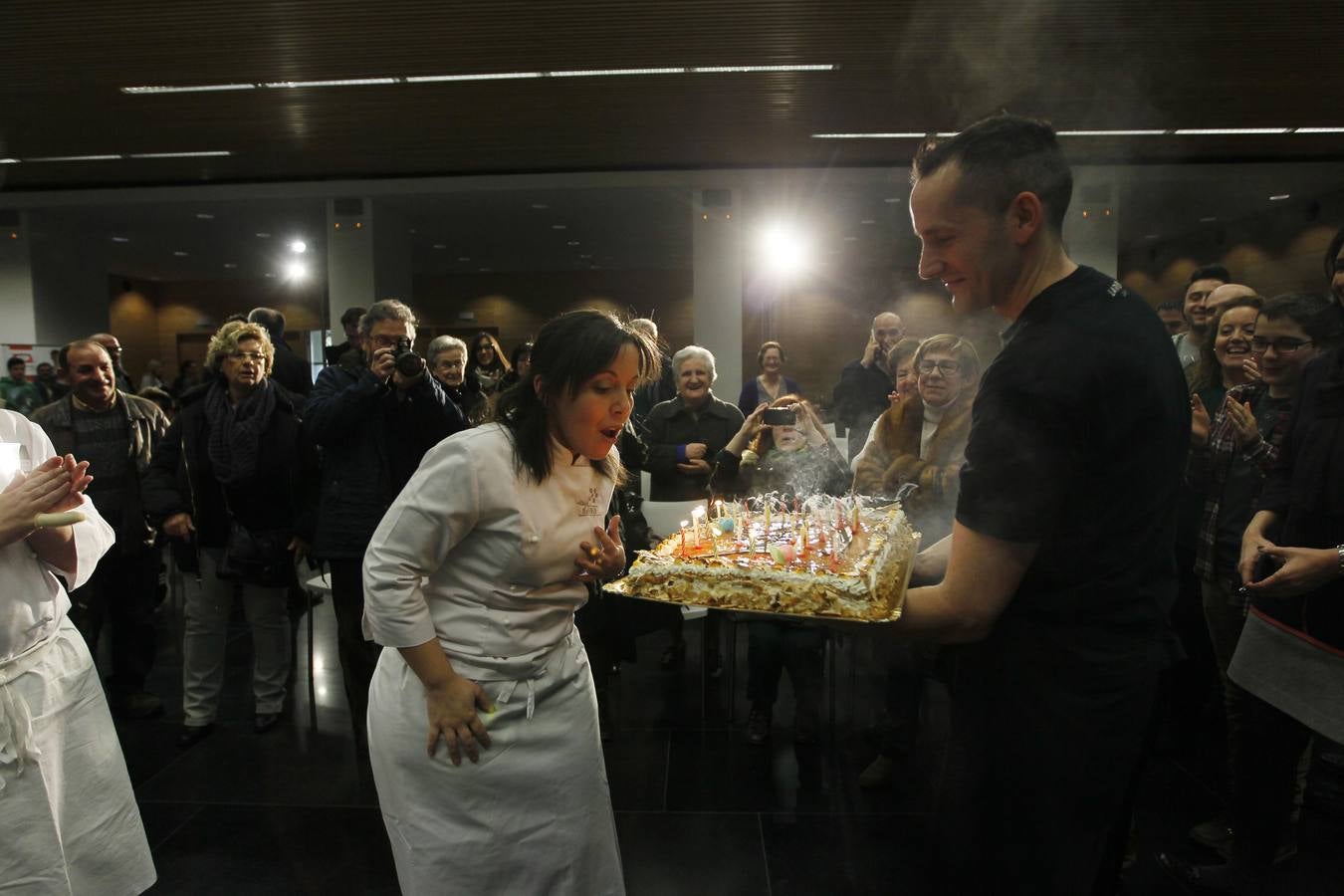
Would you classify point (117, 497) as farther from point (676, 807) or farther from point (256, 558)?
point (676, 807)

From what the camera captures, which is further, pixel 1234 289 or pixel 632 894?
pixel 1234 289

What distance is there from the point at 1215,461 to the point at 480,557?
2688mm

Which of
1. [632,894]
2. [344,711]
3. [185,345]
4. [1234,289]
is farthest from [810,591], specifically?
[185,345]

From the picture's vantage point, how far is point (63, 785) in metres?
1.75

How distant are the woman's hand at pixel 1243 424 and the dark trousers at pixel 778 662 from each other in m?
1.80

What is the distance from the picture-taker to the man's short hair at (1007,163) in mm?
1190

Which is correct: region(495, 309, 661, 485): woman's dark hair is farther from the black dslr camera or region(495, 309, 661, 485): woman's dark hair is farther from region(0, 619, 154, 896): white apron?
the black dslr camera

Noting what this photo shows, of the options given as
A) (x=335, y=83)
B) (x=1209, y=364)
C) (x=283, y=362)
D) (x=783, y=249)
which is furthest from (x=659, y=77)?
(x=1209, y=364)

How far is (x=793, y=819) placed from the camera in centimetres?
302

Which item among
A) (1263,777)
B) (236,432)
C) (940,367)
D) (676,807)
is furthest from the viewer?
(236,432)

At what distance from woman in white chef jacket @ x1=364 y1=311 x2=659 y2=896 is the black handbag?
2379 millimetres

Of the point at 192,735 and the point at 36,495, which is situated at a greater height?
the point at 36,495

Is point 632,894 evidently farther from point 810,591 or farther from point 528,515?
point 528,515

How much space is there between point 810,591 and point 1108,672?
0.68 metres
